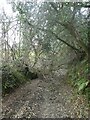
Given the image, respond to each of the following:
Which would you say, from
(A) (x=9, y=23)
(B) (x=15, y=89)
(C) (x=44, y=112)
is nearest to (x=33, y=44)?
(A) (x=9, y=23)

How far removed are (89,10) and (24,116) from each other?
2184mm

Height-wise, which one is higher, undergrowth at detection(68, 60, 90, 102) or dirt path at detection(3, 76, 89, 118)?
undergrowth at detection(68, 60, 90, 102)

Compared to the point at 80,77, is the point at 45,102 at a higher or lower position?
lower

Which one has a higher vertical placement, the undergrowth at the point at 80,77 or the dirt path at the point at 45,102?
the undergrowth at the point at 80,77

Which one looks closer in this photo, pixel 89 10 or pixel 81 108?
pixel 81 108

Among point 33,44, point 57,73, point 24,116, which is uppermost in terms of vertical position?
point 33,44

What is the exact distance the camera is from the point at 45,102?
380 centimetres

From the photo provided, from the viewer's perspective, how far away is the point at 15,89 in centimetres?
456

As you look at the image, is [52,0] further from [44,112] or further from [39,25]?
[44,112]

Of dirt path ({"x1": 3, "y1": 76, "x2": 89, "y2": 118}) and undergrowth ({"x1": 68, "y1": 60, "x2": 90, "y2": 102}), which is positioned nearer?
dirt path ({"x1": 3, "y1": 76, "x2": 89, "y2": 118})

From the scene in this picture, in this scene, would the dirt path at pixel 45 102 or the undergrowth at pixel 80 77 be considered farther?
the undergrowth at pixel 80 77

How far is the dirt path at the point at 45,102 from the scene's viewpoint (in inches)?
129

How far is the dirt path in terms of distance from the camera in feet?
10.8

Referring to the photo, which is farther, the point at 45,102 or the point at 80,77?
the point at 80,77
